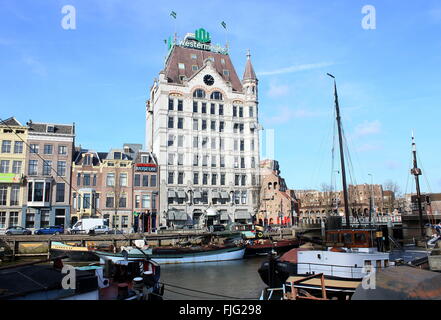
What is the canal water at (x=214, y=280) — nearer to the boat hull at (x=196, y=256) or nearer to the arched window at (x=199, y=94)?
the boat hull at (x=196, y=256)

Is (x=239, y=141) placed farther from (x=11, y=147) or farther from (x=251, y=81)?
(x=11, y=147)

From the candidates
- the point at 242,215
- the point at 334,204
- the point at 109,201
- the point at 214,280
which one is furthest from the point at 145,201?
the point at 334,204

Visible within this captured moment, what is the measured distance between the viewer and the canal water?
25.2 metres

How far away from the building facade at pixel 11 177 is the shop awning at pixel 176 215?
78.3 feet

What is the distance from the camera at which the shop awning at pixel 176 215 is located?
65.6 meters

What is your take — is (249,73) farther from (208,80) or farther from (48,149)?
(48,149)

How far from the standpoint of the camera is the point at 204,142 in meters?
71.8

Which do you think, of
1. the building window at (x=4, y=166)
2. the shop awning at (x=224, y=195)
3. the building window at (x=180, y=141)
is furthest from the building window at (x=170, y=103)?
the building window at (x=4, y=166)

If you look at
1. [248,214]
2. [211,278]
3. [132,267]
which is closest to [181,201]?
[248,214]

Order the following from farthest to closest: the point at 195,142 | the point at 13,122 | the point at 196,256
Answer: the point at 195,142
the point at 13,122
the point at 196,256

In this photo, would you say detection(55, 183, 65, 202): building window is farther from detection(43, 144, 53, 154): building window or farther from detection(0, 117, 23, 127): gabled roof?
detection(0, 117, 23, 127): gabled roof

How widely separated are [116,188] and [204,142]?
19080 mm
